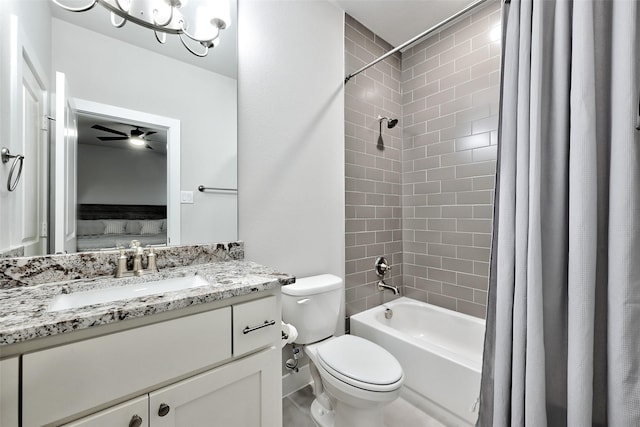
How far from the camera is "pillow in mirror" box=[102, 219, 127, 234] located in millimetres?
1151

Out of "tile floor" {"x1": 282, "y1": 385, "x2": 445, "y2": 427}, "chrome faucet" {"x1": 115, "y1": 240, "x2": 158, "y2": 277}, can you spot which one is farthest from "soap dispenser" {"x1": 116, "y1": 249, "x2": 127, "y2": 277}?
"tile floor" {"x1": 282, "y1": 385, "x2": 445, "y2": 427}

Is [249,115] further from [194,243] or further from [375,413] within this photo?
[375,413]

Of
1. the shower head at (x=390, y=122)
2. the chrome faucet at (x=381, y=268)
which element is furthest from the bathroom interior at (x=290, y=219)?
the shower head at (x=390, y=122)

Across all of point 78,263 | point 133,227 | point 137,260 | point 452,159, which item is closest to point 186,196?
point 133,227

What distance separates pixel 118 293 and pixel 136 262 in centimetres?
18

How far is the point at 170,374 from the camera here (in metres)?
0.79

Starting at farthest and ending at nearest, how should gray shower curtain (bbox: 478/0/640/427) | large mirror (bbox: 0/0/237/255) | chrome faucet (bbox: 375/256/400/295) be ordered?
chrome faucet (bbox: 375/256/400/295) → large mirror (bbox: 0/0/237/255) → gray shower curtain (bbox: 478/0/640/427)

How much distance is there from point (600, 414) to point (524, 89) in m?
1.04

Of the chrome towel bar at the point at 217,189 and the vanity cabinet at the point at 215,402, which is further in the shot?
the chrome towel bar at the point at 217,189

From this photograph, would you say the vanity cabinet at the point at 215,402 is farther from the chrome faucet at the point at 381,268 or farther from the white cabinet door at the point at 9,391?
the chrome faucet at the point at 381,268

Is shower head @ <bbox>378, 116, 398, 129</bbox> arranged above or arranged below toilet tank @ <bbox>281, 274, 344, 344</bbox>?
above

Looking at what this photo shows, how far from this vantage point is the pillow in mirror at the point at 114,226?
115 centimetres

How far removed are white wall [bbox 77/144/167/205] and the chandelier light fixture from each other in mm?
564

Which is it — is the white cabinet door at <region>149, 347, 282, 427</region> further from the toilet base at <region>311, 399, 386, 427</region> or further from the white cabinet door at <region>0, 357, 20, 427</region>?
the toilet base at <region>311, 399, 386, 427</region>
